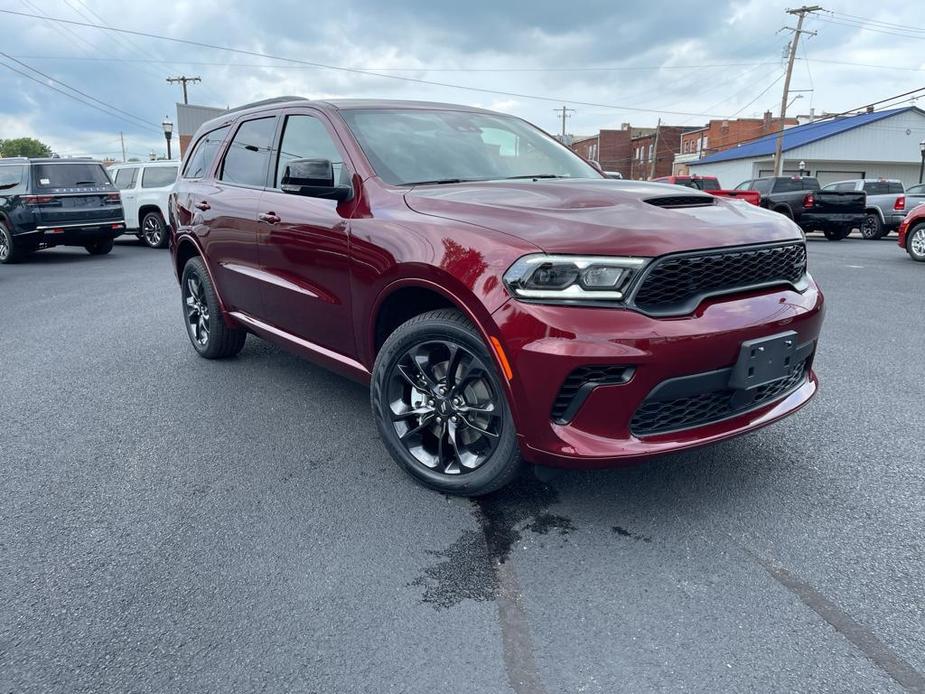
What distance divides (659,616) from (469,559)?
2.32ft

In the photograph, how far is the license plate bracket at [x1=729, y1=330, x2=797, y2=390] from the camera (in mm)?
2641

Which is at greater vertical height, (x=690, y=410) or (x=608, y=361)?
(x=608, y=361)

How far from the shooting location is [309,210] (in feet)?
12.2

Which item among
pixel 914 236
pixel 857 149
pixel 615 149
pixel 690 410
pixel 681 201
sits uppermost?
pixel 615 149

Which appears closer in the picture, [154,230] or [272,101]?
[272,101]

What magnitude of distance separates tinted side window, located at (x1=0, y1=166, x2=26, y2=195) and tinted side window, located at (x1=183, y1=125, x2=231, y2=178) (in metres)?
9.75

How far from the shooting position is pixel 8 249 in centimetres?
1351

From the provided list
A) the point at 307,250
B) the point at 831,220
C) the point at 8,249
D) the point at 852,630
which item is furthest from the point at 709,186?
the point at 852,630

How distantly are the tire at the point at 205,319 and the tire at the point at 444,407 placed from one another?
7.99 ft

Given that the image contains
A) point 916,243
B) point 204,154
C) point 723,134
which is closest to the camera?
point 204,154

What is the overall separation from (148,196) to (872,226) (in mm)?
18640

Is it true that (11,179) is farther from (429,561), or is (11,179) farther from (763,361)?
(763,361)

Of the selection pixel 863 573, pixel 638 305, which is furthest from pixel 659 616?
pixel 638 305

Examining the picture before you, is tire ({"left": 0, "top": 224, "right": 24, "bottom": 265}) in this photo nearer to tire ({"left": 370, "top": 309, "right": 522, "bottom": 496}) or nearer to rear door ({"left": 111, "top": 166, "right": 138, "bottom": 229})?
rear door ({"left": 111, "top": 166, "right": 138, "bottom": 229})
